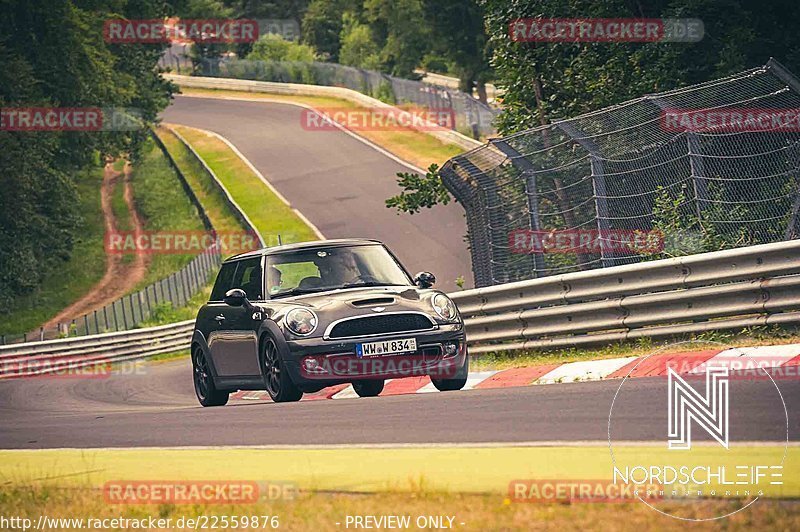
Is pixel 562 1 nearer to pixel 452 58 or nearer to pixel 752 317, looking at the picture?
pixel 752 317

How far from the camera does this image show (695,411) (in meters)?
7.20

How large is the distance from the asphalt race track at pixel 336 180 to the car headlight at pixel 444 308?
2184 cm

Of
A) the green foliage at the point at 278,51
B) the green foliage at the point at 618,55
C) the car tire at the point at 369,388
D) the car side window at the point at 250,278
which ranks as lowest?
the car tire at the point at 369,388

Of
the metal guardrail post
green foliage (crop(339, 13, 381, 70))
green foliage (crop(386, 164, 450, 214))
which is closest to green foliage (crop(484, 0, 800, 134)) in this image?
green foliage (crop(386, 164, 450, 214))

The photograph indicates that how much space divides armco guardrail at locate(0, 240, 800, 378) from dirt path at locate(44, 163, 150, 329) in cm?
2497

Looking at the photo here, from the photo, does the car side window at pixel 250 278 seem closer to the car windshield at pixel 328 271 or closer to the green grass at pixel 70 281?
the car windshield at pixel 328 271

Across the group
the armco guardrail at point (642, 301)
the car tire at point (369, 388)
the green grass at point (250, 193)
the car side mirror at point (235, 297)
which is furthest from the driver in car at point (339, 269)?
the green grass at point (250, 193)

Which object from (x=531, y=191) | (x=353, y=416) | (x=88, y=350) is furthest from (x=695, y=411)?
(x=88, y=350)

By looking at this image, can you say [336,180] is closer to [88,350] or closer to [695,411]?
[88,350]

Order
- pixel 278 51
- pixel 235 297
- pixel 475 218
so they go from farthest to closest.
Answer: pixel 278 51, pixel 475 218, pixel 235 297

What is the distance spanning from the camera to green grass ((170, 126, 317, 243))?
A: 143ft

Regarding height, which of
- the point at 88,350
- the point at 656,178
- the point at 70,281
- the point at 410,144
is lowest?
the point at 70,281

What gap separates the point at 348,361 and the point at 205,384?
2.72 m

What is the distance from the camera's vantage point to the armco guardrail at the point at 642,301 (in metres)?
11.4
